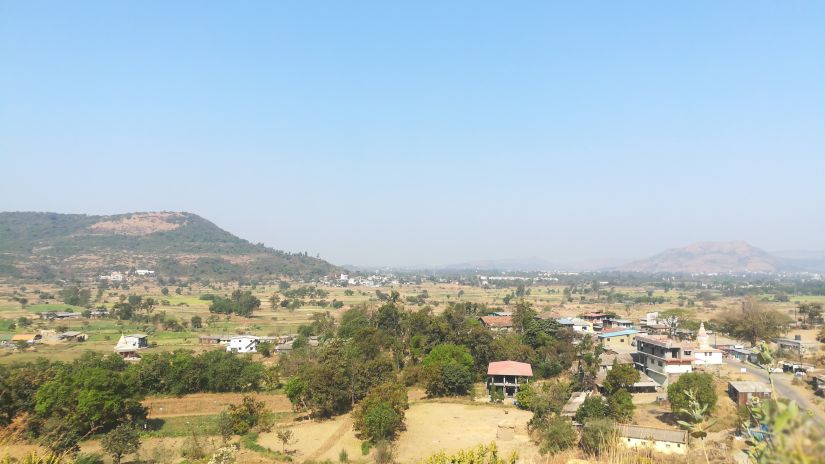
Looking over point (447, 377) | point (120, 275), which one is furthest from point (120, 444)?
point (120, 275)

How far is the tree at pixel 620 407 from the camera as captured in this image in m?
23.0

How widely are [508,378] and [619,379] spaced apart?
6.35 metres

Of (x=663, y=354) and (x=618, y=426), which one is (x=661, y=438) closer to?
(x=618, y=426)

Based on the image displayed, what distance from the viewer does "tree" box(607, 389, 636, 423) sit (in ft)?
75.6

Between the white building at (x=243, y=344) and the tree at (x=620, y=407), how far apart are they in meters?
32.3

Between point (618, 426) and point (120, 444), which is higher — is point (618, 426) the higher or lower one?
the higher one

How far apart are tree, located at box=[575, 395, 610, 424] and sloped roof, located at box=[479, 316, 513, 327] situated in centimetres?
2609

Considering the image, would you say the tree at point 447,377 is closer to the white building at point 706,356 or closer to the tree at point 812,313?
the white building at point 706,356

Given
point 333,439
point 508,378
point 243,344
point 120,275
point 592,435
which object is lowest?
point 333,439

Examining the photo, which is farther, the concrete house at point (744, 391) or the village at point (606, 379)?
the concrete house at point (744, 391)

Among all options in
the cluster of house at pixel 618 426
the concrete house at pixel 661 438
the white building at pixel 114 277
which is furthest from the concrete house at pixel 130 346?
the white building at pixel 114 277

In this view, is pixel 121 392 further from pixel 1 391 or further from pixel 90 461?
pixel 90 461

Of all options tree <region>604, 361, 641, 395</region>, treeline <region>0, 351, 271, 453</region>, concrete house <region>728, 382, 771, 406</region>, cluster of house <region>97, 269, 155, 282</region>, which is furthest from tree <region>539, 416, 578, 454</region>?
cluster of house <region>97, 269, 155, 282</region>

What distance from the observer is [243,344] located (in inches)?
1813
